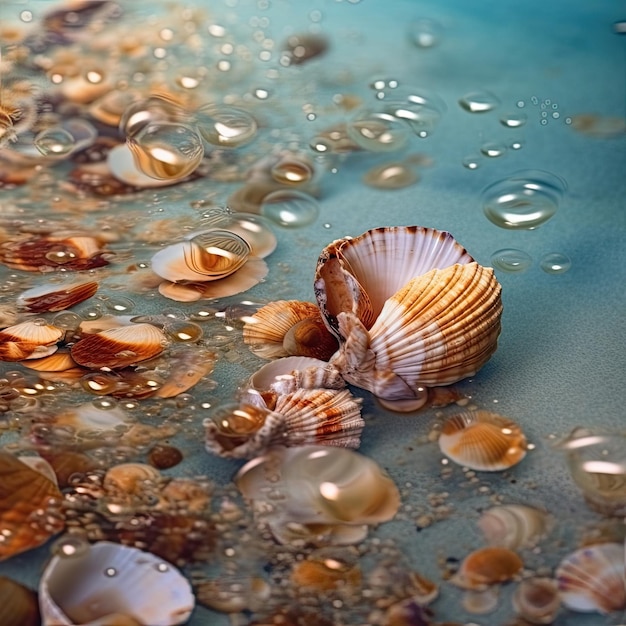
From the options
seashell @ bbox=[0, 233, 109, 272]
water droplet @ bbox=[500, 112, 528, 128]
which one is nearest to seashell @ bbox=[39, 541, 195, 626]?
seashell @ bbox=[0, 233, 109, 272]

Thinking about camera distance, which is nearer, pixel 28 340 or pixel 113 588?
pixel 113 588

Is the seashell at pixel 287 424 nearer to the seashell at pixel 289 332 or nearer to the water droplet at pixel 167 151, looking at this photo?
the seashell at pixel 289 332

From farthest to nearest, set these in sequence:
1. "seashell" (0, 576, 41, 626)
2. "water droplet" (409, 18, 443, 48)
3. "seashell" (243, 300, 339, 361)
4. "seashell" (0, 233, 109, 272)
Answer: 1. "water droplet" (409, 18, 443, 48)
2. "seashell" (0, 233, 109, 272)
3. "seashell" (243, 300, 339, 361)
4. "seashell" (0, 576, 41, 626)

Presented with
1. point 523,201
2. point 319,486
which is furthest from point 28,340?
point 523,201

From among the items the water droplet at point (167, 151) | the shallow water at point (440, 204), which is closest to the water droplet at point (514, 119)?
the shallow water at point (440, 204)

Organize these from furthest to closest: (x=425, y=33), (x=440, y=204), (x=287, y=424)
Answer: (x=425, y=33)
(x=440, y=204)
(x=287, y=424)

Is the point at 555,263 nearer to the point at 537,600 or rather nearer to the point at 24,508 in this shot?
the point at 537,600

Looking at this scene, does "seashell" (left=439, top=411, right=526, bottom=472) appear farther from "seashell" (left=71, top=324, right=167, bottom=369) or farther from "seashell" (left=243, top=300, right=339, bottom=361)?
"seashell" (left=71, top=324, right=167, bottom=369)
